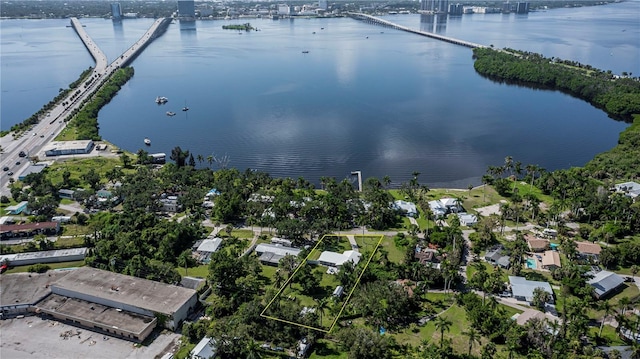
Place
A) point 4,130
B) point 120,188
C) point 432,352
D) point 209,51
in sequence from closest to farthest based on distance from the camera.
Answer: point 432,352 → point 120,188 → point 4,130 → point 209,51

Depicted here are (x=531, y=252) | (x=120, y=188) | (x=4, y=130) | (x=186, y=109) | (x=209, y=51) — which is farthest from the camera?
(x=209, y=51)

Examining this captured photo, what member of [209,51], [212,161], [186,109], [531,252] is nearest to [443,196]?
[531,252]

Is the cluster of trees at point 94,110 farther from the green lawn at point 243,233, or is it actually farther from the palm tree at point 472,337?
the palm tree at point 472,337

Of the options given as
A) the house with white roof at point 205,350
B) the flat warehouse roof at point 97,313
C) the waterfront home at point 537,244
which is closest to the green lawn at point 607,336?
the waterfront home at point 537,244

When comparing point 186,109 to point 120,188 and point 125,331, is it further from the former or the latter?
point 125,331

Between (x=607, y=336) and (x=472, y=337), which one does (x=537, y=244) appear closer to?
(x=607, y=336)
